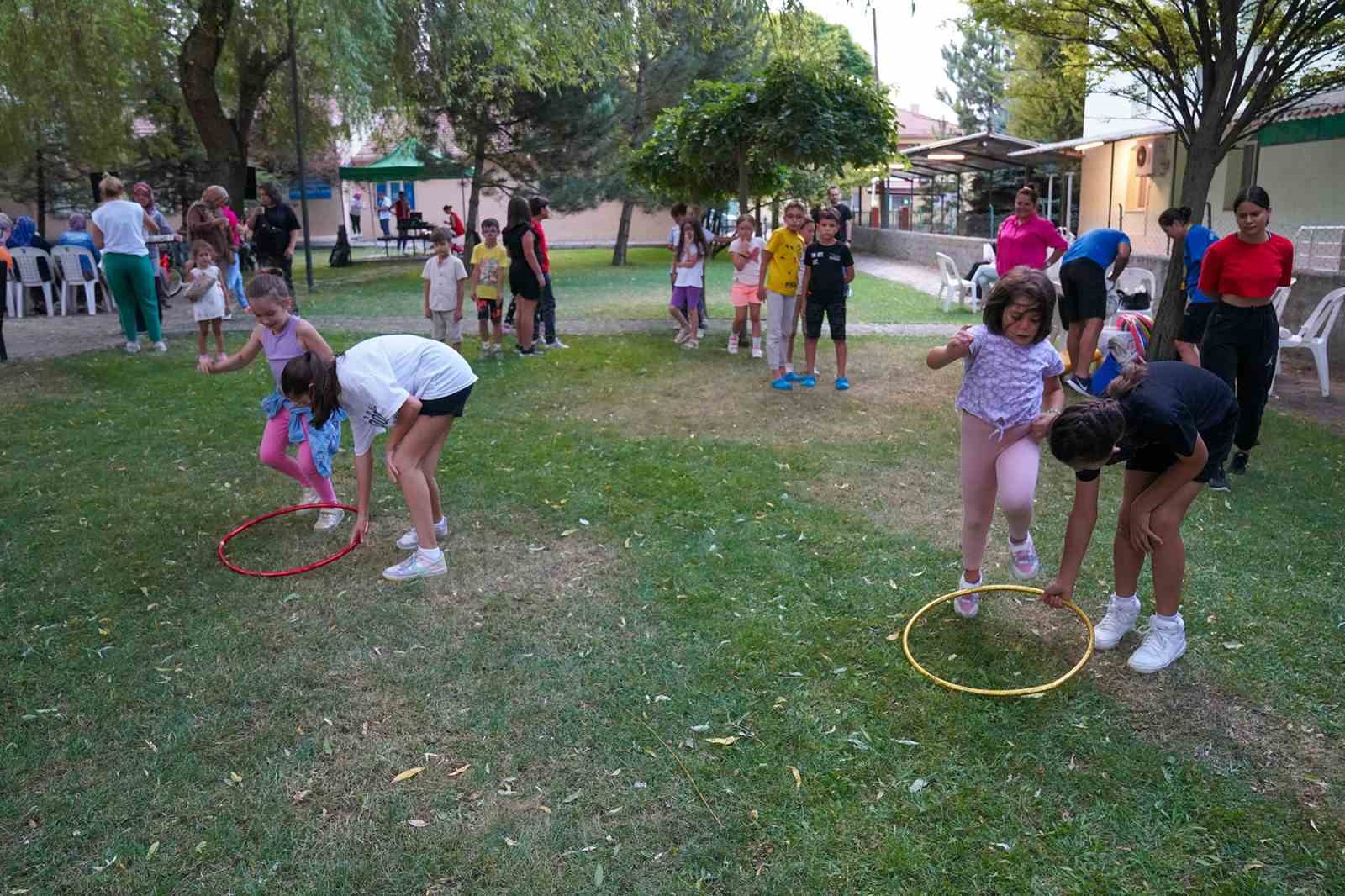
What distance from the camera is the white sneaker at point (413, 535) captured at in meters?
5.12

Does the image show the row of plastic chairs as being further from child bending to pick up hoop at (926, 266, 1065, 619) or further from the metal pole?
child bending to pick up hoop at (926, 266, 1065, 619)

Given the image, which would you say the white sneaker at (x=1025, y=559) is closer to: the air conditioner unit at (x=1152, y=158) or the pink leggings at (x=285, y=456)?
the pink leggings at (x=285, y=456)

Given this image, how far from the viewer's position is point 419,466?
15.4 feet

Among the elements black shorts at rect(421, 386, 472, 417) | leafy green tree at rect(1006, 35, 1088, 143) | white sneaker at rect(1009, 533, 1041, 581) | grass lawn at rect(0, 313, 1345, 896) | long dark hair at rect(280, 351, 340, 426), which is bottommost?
grass lawn at rect(0, 313, 1345, 896)

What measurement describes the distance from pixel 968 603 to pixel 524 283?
7224 mm

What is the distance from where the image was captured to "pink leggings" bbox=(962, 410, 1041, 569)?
3920 mm

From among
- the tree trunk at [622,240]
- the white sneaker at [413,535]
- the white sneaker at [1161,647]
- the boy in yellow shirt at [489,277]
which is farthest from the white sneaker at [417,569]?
the tree trunk at [622,240]

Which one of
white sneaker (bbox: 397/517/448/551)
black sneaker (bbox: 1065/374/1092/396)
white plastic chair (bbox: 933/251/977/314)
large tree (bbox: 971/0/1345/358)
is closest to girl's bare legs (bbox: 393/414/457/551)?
white sneaker (bbox: 397/517/448/551)

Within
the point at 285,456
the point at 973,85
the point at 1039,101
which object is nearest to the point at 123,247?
the point at 285,456

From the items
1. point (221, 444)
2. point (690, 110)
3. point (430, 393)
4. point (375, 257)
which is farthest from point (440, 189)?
point (430, 393)

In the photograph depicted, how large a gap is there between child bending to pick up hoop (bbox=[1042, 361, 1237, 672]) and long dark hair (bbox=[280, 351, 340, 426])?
301cm

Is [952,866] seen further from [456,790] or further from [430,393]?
[430,393]

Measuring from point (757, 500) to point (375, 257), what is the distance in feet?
86.2

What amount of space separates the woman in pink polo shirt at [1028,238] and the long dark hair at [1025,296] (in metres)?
4.46
